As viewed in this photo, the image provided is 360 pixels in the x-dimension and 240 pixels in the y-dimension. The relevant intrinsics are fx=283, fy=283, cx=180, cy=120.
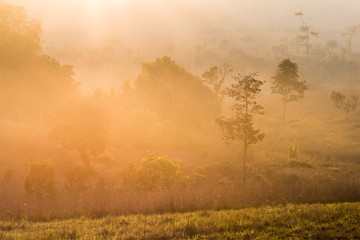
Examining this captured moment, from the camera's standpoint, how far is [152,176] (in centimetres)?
2139

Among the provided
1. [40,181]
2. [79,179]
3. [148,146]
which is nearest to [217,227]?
[40,181]

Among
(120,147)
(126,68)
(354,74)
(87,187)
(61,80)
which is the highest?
(126,68)

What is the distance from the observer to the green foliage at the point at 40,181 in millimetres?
19016

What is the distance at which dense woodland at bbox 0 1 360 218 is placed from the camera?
650 inches

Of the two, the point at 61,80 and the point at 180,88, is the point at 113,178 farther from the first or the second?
the point at 180,88

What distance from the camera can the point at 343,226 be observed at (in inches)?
364

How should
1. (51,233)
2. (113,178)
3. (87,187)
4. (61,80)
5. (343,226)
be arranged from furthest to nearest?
(61,80) < (113,178) < (87,187) < (51,233) < (343,226)

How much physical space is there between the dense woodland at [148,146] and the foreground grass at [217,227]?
8.01ft

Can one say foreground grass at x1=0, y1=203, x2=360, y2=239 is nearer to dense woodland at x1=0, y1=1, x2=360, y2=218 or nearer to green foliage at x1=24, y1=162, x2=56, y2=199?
dense woodland at x1=0, y1=1, x2=360, y2=218

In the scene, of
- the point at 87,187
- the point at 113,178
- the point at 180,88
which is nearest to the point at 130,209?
the point at 87,187

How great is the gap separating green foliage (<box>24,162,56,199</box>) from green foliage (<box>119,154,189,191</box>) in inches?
194

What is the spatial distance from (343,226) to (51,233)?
32.5 feet

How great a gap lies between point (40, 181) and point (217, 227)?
1468 centimetres

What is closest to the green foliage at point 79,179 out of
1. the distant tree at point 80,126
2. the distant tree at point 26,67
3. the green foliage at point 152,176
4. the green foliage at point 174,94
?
the distant tree at point 80,126
